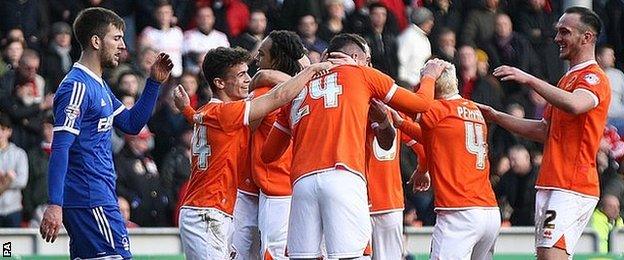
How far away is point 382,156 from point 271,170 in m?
0.91

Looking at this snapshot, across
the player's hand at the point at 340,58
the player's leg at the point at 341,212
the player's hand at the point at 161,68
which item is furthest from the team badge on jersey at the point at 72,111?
the player's hand at the point at 340,58

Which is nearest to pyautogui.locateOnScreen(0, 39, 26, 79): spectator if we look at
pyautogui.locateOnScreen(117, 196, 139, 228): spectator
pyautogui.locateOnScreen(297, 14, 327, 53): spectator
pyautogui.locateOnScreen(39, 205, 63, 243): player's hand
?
pyautogui.locateOnScreen(117, 196, 139, 228): spectator

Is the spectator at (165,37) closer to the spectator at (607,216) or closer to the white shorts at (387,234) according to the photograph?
the spectator at (607,216)

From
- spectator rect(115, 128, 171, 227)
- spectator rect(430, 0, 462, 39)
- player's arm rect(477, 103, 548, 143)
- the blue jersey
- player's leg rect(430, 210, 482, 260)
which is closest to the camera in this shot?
the blue jersey

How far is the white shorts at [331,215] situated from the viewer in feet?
37.9

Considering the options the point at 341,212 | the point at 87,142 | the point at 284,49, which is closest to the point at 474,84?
the point at 284,49

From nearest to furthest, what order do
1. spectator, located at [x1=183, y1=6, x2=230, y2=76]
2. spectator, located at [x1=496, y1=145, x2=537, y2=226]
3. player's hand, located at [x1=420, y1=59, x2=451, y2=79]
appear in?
player's hand, located at [x1=420, y1=59, x2=451, y2=79]
spectator, located at [x1=496, y1=145, x2=537, y2=226]
spectator, located at [x1=183, y1=6, x2=230, y2=76]

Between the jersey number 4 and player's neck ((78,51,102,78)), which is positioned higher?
player's neck ((78,51,102,78))

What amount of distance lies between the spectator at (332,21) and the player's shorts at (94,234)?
A: 31.6 feet

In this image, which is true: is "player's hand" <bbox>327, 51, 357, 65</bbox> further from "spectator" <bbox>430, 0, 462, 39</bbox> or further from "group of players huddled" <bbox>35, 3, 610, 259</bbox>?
"spectator" <bbox>430, 0, 462, 39</bbox>

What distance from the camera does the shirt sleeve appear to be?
36.8 feet

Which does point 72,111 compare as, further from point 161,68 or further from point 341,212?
point 341,212

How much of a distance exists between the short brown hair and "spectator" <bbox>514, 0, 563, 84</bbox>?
11199 millimetres

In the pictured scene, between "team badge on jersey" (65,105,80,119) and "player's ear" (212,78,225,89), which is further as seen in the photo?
"player's ear" (212,78,225,89)
